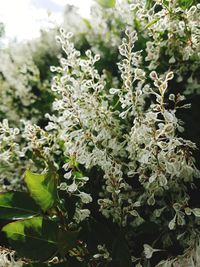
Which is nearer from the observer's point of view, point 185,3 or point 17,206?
point 17,206

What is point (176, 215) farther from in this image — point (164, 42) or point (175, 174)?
point (164, 42)

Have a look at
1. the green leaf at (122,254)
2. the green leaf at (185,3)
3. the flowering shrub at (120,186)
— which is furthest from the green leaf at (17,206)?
the green leaf at (185,3)

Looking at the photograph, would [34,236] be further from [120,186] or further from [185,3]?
[185,3]

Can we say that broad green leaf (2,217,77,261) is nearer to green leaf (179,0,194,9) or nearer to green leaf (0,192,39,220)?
green leaf (0,192,39,220)

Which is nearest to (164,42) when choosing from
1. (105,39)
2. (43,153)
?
(43,153)

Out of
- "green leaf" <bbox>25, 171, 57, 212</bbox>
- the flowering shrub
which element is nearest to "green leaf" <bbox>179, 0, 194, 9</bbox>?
the flowering shrub

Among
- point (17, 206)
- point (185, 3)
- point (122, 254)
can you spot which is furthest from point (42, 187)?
point (185, 3)
